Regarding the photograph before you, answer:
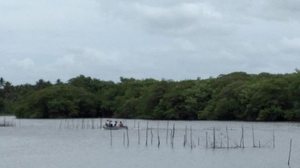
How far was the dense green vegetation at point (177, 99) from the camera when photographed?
9475cm

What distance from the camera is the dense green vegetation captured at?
9475cm

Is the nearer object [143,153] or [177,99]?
[143,153]

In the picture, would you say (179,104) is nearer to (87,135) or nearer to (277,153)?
(87,135)

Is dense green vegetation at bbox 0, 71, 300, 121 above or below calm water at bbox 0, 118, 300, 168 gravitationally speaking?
above

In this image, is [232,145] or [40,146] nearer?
[232,145]

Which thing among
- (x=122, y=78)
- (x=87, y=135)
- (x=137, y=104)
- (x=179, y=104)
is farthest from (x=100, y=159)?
(x=122, y=78)

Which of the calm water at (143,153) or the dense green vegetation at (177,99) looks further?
the dense green vegetation at (177,99)

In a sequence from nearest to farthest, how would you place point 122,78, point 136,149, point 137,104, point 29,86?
point 136,149 < point 137,104 < point 122,78 < point 29,86

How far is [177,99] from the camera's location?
361ft

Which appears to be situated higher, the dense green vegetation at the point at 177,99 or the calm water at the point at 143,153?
the dense green vegetation at the point at 177,99

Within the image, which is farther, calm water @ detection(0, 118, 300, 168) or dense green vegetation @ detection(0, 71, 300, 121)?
dense green vegetation @ detection(0, 71, 300, 121)

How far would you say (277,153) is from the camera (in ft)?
148

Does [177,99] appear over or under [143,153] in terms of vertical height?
over

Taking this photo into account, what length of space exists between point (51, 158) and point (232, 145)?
14.2m
